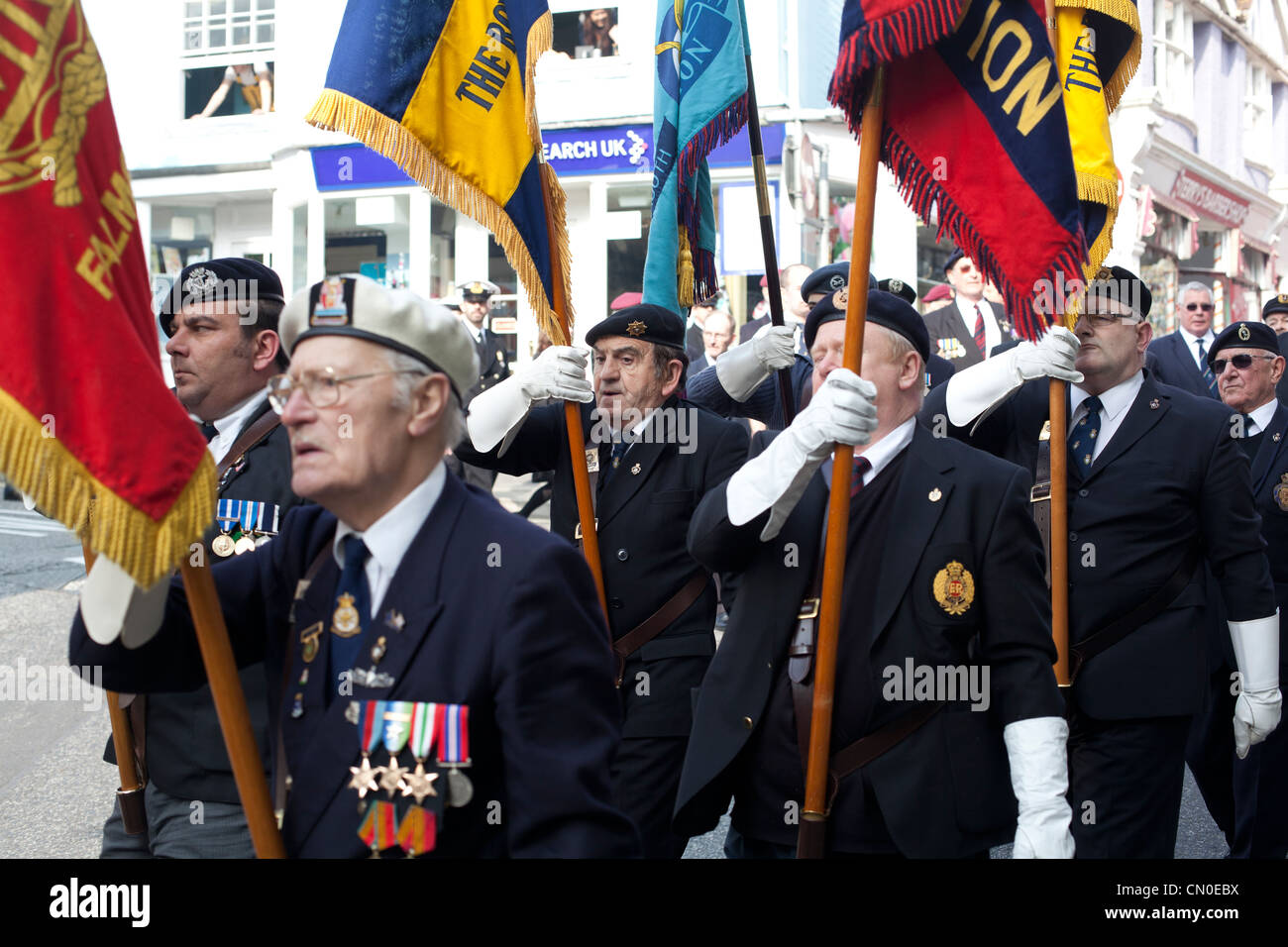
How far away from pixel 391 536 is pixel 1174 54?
27684 millimetres

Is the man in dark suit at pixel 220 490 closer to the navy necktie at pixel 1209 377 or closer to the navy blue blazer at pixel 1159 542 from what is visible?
the navy blue blazer at pixel 1159 542

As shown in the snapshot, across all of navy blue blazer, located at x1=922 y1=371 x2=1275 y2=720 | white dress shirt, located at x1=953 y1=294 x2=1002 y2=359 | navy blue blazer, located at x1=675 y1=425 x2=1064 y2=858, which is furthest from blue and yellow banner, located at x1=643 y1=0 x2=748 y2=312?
white dress shirt, located at x1=953 y1=294 x2=1002 y2=359

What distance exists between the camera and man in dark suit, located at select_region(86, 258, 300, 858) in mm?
3420

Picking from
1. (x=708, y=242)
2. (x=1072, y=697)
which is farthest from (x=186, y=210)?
(x=1072, y=697)

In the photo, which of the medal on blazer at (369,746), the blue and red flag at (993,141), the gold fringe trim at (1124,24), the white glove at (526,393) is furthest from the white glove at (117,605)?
the gold fringe trim at (1124,24)

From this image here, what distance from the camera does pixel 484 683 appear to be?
2.44 meters

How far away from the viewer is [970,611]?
134 inches

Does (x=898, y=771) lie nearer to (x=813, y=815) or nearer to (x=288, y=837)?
(x=813, y=815)

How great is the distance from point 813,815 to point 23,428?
1.90 meters

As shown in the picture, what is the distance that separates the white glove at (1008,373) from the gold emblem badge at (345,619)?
8.82 ft

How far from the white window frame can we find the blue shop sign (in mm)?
2984

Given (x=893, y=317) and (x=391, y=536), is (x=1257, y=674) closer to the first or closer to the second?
(x=893, y=317)

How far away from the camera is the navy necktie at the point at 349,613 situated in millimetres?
2545
